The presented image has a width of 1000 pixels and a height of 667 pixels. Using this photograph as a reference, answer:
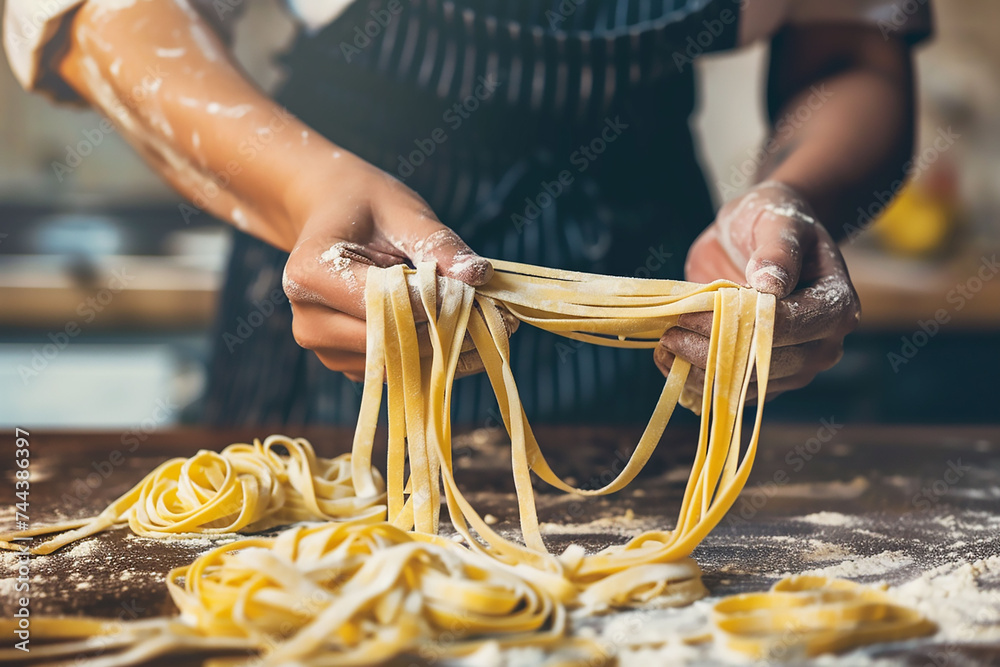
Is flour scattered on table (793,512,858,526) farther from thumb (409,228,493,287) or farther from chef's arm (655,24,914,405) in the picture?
thumb (409,228,493,287)

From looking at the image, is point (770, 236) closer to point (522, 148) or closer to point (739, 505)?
point (739, 505)

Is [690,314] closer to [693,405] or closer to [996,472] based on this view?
[693,405]

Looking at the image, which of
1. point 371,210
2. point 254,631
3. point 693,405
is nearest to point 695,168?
point 693,405

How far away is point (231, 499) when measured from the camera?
975mm

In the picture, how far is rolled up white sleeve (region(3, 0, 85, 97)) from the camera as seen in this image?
1.26 metres

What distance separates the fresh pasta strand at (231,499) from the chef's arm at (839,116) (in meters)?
0.83

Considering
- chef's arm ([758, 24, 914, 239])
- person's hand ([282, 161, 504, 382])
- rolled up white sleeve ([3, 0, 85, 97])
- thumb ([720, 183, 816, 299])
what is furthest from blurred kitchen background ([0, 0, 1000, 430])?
thumb ([720, 183, 816, 299])

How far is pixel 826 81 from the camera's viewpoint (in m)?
1.51

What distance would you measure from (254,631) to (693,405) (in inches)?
24.9

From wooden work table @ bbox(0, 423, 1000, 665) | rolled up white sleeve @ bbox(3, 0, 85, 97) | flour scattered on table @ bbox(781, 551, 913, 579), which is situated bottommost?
wooden work table @ bbox(0, 423, 1000, 665)

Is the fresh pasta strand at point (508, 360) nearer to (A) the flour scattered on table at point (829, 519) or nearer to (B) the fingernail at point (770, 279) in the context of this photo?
(B) the fingernail at point (770, 279)

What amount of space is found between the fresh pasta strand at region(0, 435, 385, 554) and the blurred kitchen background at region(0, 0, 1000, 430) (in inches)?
60.6

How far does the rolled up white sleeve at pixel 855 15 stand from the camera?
1.45 meters

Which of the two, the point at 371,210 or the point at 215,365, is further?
the point at 215,365
